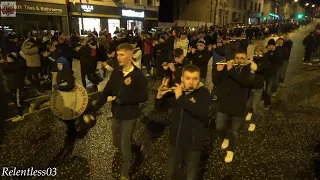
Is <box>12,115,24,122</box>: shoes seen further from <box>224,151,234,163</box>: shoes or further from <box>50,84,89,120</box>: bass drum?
<box>224,151,234,163</box>: shoes

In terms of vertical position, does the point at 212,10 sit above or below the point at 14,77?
above

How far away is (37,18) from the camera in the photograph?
75.6 ft

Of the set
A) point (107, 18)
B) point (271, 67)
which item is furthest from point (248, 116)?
point (107, 18)

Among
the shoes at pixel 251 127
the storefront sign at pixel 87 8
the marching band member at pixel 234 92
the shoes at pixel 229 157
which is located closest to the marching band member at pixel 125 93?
the marching band member at pixel 234 92

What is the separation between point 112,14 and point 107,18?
2.40 feet

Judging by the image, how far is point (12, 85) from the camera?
7184mm

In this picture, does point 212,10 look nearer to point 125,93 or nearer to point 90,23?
point 90,23

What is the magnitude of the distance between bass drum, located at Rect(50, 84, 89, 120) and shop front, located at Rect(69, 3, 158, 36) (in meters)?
18.7

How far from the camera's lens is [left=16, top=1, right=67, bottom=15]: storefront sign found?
21.5 m

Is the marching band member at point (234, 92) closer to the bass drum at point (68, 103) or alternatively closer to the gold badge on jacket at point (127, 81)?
the gold badge on jacket at point (127, 81)

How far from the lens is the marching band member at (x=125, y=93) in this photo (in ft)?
13.3

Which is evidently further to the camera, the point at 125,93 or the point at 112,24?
the point at 112,24

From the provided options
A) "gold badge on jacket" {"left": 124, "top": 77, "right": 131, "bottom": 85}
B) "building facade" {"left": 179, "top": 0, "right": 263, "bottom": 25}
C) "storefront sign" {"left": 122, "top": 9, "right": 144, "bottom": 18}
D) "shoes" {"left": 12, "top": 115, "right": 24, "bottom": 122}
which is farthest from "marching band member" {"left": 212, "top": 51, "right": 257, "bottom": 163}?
"building facade" {"left": 179, "top": 0, "right": 263, "bottom": 25}

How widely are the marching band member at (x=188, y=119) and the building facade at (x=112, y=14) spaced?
69.1 ft
